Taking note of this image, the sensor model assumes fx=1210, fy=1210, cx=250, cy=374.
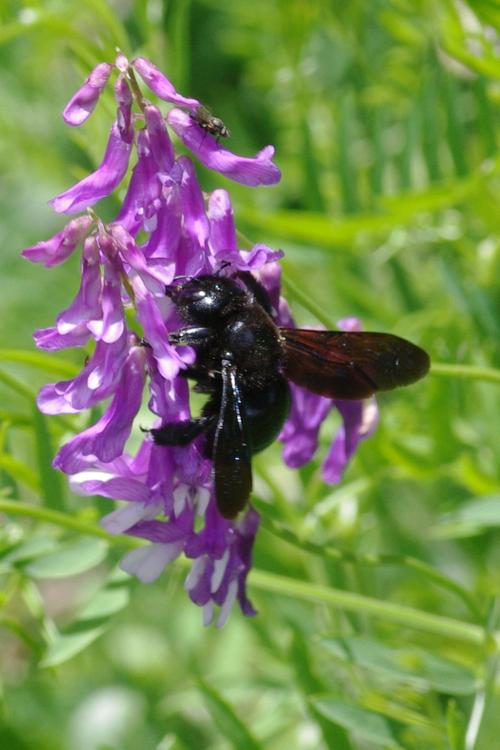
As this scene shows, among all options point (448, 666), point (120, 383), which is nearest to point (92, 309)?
point (120, 383)

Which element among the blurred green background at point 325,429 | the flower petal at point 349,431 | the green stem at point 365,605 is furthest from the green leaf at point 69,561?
the flower petal at point 349,431

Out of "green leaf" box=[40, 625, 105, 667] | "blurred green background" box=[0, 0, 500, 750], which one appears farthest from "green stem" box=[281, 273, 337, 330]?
"green leaf" box=[40, 625, 105, 667]

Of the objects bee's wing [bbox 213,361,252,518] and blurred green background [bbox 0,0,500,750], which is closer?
bee's wing [bbox 213,361,252,518]

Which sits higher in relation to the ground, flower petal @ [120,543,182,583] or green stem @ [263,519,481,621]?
flower petal @ [120,543,182,583]

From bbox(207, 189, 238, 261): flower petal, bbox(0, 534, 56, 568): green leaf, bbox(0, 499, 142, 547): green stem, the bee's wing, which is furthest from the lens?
bbox(0, 534, 56, 568): green leaf

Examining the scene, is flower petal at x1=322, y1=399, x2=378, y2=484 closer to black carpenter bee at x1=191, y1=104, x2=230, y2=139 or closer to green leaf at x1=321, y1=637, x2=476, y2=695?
green leaf at x1=321, y1=637, x2=476, y2=695

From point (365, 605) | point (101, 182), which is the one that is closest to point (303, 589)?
point (365, 605)

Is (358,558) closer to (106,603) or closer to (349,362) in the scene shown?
(349,362)

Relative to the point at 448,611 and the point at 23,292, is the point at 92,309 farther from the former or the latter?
the point at 23,292

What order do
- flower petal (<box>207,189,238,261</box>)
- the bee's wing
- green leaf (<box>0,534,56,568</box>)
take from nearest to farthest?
the bee's wing
flower petal (<box>207,189,238,261</box>)
green leaf (<box>0,534,56,568</box>)
